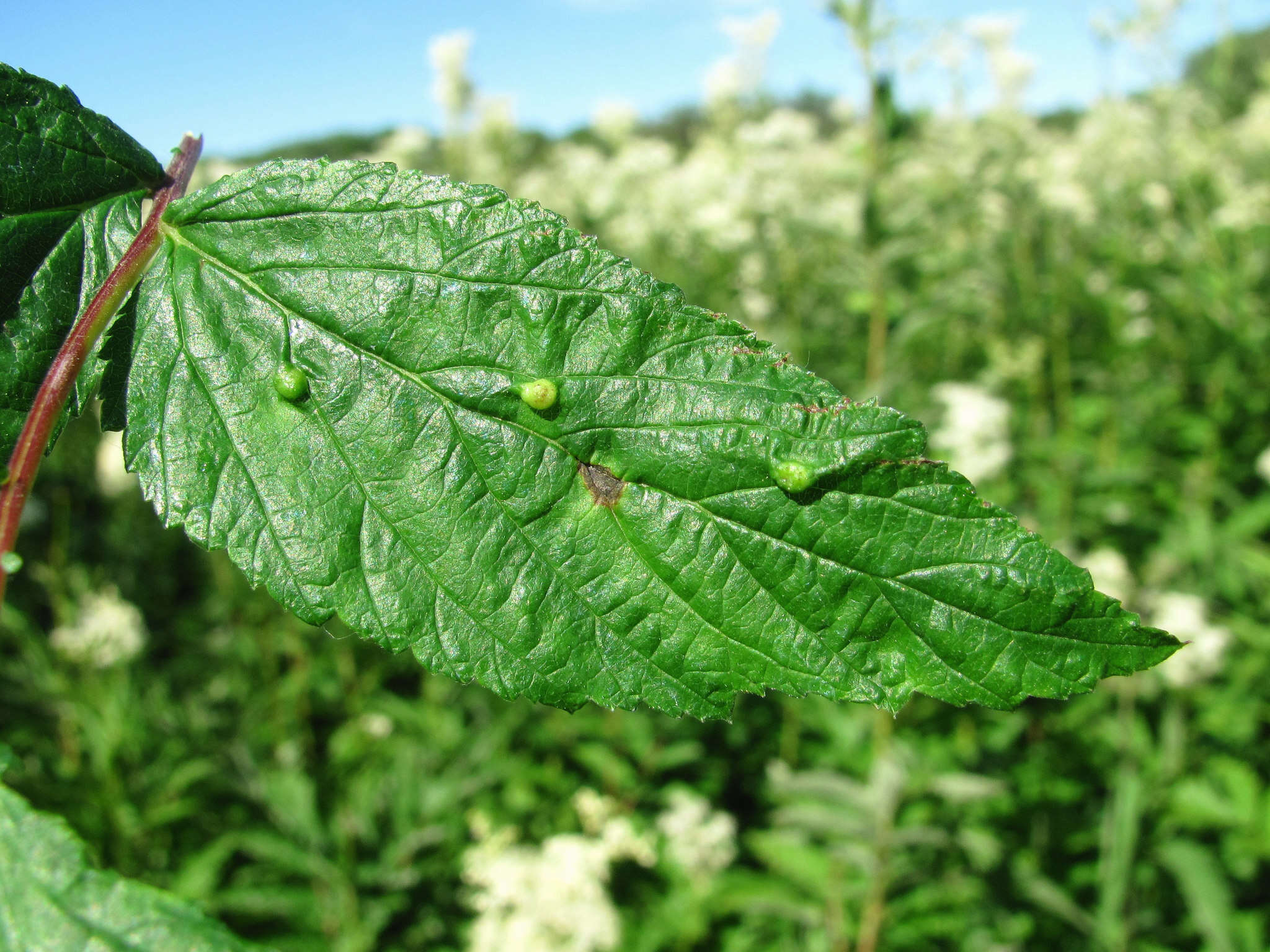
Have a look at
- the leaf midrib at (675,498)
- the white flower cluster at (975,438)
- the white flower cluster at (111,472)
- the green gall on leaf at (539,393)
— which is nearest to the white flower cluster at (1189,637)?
the white flower cluster at (975,438)

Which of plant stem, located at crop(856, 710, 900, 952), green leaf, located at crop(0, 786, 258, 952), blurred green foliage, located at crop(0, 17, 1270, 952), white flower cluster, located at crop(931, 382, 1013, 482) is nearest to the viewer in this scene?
green leaf, located at crop(0, 786, 258, 952)

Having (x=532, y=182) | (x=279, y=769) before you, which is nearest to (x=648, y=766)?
(x=279, y=769)

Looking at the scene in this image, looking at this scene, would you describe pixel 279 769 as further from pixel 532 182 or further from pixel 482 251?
pixel 532 182

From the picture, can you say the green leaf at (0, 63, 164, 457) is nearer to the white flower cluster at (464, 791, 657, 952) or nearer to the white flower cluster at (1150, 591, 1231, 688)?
the white flower cluster at (464, 791, 657, 952)

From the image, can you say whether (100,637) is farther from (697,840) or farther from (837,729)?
(837,729)

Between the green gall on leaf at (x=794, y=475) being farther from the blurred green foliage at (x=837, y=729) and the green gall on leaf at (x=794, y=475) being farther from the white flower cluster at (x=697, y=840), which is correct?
the white flower cluster at (x=697, y=840)

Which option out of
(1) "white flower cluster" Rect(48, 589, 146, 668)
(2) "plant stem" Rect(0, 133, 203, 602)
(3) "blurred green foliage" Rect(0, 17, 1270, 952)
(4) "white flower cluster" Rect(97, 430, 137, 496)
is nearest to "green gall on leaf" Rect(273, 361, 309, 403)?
(2) "plant stem" Rect(0, 133, 203, 602)

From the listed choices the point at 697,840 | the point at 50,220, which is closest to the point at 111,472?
the point at 697,840
